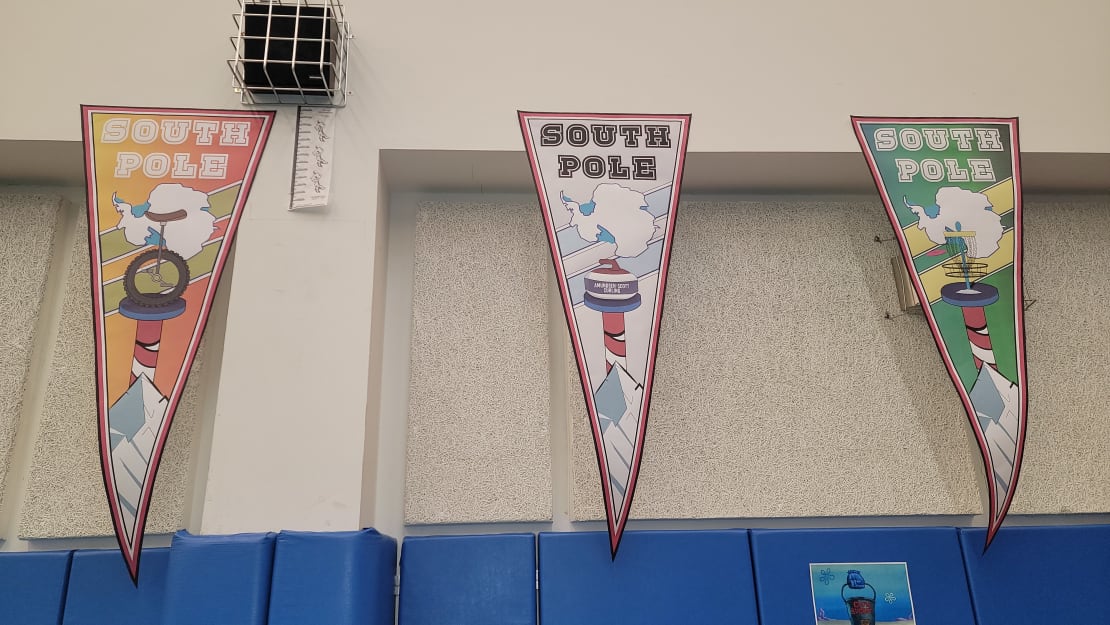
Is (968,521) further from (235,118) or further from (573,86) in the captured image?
(235,118)

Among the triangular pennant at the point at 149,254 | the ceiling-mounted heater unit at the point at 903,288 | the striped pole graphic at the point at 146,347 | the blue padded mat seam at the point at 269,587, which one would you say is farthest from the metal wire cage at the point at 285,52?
the ceiling-mounted heater unit at the point at 903,288

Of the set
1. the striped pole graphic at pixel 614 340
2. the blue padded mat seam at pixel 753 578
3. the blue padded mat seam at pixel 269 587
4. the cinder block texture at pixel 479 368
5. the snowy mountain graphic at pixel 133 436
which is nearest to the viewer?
the blue padded mat seam at pixel 269 587

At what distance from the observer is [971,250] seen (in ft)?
7.63

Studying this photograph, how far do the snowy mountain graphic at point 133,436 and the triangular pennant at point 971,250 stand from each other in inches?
91.5

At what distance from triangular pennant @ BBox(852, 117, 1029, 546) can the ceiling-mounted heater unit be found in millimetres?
308

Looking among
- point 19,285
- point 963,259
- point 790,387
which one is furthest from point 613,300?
point 19,285

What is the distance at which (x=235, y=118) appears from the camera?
2424mm

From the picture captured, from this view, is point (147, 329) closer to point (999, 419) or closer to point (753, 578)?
point (753, 578)

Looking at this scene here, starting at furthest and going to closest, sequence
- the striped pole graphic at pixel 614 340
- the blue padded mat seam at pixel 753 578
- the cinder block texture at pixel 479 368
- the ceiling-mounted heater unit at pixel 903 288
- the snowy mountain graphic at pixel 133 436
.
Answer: the ceiling-mounted heater unit at pixel 903 288
the cinder block texture at pixel 479 368
the blue padded mat seam at pixel 753 578
the striped pole graphic at pixel 614 340
the snowy mountain graphic at pixel 133 436

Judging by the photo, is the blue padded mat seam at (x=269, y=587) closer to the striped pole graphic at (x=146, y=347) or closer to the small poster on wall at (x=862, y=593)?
the striped pole graphic at (x=146, y=347)

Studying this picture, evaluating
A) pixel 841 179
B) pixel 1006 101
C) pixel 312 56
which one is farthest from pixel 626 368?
pixel 1006 101

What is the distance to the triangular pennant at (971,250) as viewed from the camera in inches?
86.3

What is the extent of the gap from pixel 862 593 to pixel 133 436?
88.9 inches

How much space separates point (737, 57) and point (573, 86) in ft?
2.04
